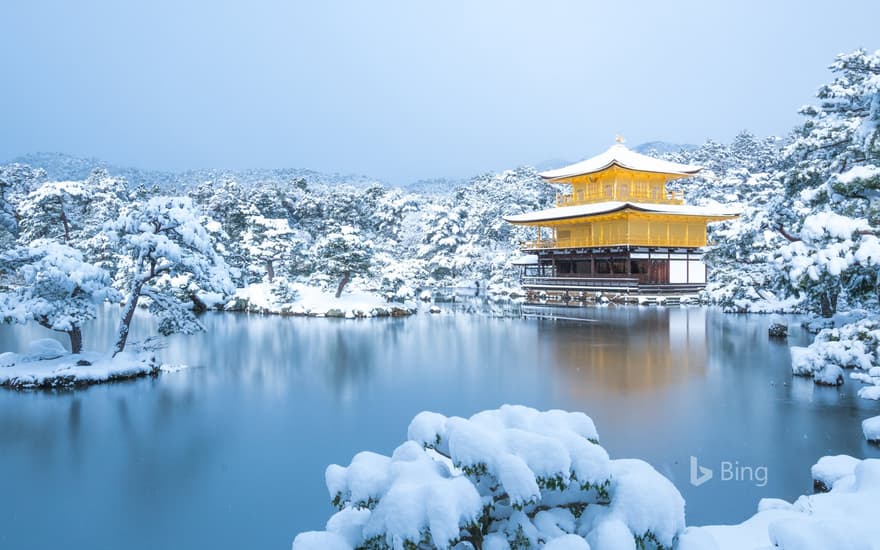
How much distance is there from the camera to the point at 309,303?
80.7 ft

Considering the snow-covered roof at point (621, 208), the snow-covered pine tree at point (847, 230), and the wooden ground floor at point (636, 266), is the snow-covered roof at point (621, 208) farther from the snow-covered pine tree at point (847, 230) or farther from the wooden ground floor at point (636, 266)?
the snow-covered pine tree at point (847, 230)

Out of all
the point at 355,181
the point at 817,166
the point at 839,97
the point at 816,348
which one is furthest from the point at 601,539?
the point at 355,181

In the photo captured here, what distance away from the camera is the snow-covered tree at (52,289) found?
10820mm

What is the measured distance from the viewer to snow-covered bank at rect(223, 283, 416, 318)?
23.6m

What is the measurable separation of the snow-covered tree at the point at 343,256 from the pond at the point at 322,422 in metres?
7.54

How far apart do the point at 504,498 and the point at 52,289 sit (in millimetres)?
11005

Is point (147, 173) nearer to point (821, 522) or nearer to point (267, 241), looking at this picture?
point (267, 241)

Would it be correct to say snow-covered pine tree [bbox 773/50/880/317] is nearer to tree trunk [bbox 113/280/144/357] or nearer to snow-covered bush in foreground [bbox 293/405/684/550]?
snow-covered bush in foreground [bbox 293/405/684/550]

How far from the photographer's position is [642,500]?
2.95 metres

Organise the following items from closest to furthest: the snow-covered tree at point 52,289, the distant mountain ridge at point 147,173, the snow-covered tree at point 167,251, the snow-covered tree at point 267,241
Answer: the snow-covered tree at point 52,289, the snow-covered tree at point 167,251, the snow-covered tree at point 267,241, the distant mountain ridge at point 147,173

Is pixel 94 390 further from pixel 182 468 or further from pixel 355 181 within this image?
pixel 355 181

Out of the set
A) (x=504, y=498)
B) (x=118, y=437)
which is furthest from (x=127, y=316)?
(x=504, y=498)

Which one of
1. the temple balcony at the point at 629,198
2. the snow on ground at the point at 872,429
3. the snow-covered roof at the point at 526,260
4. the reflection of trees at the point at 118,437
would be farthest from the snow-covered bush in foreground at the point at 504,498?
the snow-covered roof at the point at 526,260

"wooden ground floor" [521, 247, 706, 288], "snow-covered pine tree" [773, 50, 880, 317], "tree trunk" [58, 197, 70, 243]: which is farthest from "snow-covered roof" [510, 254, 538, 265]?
"tree trunk" [58, 197, 70, 243]
